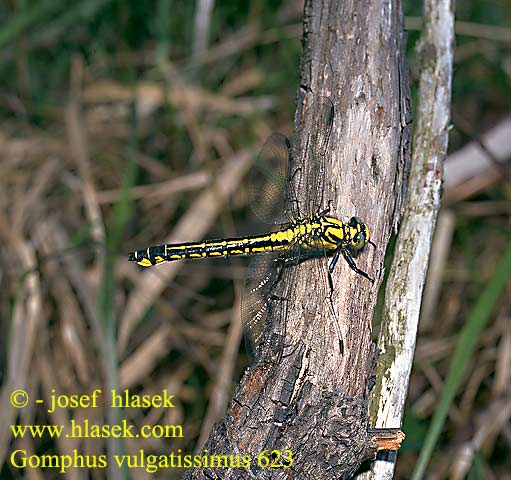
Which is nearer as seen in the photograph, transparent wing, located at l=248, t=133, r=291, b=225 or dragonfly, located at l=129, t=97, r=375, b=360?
dragonfly, located at l=129, t=97, r=375, b=360

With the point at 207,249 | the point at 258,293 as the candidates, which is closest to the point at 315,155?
the point at 258,293

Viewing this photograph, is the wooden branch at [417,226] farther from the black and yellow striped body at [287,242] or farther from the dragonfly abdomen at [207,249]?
the dragonfly abdomen at [207,249]

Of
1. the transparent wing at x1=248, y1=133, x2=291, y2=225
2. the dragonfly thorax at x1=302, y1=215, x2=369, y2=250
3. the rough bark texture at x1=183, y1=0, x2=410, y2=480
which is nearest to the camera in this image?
the rough bark texture at x1=183, y1=0, x2=410, y2=480

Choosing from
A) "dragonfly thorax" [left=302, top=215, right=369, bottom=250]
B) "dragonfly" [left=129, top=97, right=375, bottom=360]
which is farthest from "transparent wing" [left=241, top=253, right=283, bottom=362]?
"dragonfly thorax" [left=302, top=215, right=369, bottom=250]

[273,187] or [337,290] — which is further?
[273,187]

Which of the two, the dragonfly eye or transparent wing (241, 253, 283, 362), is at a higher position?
the dragonfly eye

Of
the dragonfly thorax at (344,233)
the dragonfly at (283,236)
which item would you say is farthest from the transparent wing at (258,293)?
the dragonfly thorax at (344,233)

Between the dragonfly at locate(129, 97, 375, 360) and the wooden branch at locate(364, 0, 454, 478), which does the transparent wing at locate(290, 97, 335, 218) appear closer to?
the dragonfly at locate(129, 97, 375, 360)

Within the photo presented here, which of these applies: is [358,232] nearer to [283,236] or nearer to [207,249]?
[283,236]

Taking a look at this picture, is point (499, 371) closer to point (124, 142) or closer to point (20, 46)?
point (124, 142)
